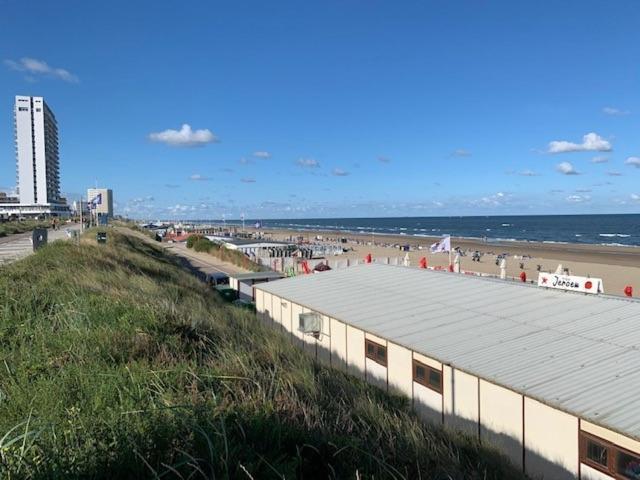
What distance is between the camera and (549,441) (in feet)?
23.3

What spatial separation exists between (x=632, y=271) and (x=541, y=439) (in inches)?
1546

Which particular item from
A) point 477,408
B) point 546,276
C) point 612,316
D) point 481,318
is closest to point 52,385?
point 477,408

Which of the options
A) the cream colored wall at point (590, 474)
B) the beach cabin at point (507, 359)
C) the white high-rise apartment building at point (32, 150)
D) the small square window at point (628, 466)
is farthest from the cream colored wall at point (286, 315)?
the white high-rise apartment building at point (32, 150)

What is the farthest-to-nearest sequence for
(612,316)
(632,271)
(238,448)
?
(632,271) → (612,316) → (238,448)

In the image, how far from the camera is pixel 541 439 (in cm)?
720

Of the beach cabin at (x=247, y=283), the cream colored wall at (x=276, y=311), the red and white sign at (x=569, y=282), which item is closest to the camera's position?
the red and white sign at (x=569, y=282)

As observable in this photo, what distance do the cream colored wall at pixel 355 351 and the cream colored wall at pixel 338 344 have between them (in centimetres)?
23

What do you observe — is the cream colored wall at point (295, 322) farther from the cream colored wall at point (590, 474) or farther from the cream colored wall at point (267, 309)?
the cream colored wall at point (590, 474)

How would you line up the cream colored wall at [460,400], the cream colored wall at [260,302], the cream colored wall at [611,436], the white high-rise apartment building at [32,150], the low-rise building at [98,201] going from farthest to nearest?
1. the white high-rise apartment building at [32,150]
2. the low-rise building at [98,201]
3. the cream colored wall at [260,302]
4. the cream colored wall at [460,400]
5. the cream colored wall at [611,436]

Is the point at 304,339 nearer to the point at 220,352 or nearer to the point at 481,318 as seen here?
the point at 481,318

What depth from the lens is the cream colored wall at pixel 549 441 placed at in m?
6.85

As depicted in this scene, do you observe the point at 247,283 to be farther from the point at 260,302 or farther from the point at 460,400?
the point at 460,400

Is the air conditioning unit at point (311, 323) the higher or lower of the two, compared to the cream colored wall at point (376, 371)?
higher

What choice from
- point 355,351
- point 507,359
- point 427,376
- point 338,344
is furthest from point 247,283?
point 507,359
